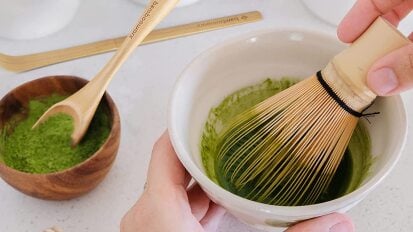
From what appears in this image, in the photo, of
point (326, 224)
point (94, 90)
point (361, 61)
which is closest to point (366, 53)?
point (361, 61)

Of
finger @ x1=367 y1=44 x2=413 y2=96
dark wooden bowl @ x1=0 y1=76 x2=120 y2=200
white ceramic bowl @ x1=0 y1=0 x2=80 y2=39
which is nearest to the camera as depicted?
finger @ x1=367 y1=44 x2=413 y2=96

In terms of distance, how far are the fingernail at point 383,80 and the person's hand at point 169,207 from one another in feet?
0.33

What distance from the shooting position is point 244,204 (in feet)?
1.31

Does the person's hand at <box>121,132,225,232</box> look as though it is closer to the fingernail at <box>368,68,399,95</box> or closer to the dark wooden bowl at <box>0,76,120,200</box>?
the dark wooden bowl at <box>0,76,120,200</box>

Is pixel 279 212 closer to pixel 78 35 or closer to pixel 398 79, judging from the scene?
pixel 398 79

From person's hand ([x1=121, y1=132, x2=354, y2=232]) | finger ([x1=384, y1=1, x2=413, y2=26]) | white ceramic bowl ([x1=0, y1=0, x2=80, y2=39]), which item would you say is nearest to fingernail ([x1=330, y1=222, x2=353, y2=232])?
person's hand ([x1=121, y1=132, x2=354, y2=232])

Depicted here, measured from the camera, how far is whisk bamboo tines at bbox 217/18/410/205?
44 centimetres

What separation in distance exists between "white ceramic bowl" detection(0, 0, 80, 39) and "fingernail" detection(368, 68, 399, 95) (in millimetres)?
431

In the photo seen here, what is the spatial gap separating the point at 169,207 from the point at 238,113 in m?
0.13

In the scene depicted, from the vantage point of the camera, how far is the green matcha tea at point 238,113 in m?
0.47

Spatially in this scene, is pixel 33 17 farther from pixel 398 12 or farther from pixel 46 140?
pixel 398 12

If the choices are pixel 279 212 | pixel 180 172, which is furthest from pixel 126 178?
pixel 279 212

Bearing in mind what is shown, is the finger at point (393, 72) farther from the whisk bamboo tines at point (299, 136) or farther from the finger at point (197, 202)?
the finger at point (197, 202)

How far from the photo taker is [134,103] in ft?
2.09
